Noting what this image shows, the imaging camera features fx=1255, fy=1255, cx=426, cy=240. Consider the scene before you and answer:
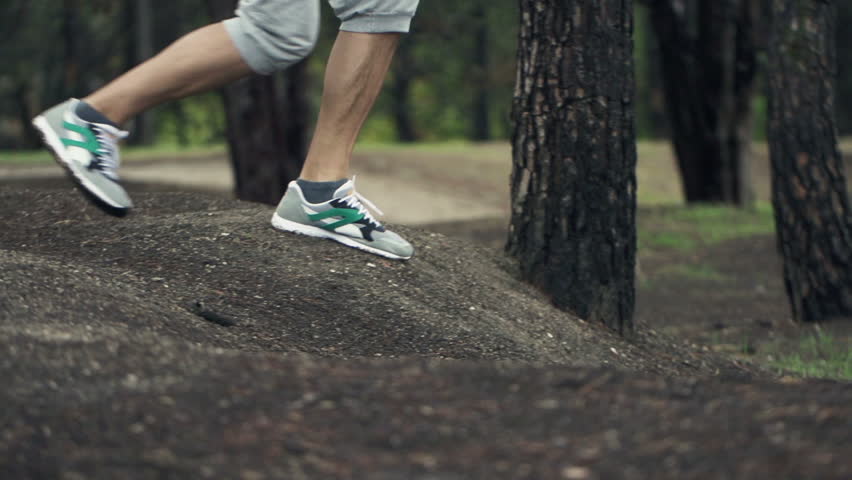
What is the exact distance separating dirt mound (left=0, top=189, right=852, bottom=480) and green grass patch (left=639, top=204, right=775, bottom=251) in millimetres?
7439

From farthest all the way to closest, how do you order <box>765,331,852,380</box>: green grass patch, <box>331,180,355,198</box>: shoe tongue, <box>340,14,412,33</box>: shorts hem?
<box>765,331,852,380</box>: green grass patch < <box>331,180,355,198</box>: shoe tongue < <box>340,14,412,33</box>: shorts hem

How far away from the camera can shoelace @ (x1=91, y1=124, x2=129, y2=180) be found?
412cm

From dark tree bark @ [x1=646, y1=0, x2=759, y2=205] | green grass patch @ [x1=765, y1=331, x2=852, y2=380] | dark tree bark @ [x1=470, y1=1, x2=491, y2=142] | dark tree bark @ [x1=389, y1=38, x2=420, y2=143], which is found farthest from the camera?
dark tree bark @ [x1=389, y1=38, x2=420, y2=143]

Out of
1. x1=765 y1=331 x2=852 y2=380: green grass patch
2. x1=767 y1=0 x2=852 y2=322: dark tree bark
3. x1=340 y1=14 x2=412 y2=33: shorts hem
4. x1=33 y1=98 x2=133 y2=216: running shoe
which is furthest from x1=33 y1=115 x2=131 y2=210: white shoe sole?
x1=767 y1=0 x2=852 y2=322: dark tree bark

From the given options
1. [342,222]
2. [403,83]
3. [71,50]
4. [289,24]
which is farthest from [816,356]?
[403,83]

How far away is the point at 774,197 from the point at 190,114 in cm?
3917

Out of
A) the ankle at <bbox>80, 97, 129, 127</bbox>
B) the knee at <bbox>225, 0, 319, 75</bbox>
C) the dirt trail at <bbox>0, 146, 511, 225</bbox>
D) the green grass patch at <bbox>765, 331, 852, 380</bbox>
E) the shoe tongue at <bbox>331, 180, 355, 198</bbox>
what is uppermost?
the knee at <bbox>225, 0, 319, 75</bbox>

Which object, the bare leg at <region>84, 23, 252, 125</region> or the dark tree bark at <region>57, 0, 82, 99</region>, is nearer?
the bare leg at <region>84, 23, 252, 125</region>

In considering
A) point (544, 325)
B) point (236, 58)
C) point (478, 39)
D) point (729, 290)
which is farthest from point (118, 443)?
point (478, 39)

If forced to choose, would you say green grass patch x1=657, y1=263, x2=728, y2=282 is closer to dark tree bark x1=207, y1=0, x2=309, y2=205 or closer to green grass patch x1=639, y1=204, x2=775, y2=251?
green grass patch x1=639, y1=204, x2=775, y2=251

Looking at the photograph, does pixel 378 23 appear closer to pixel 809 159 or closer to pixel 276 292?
pixel 276 292

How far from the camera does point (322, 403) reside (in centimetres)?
274

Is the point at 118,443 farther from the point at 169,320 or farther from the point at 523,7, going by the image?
the point at 523,7

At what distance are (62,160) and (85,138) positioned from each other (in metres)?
0.11
